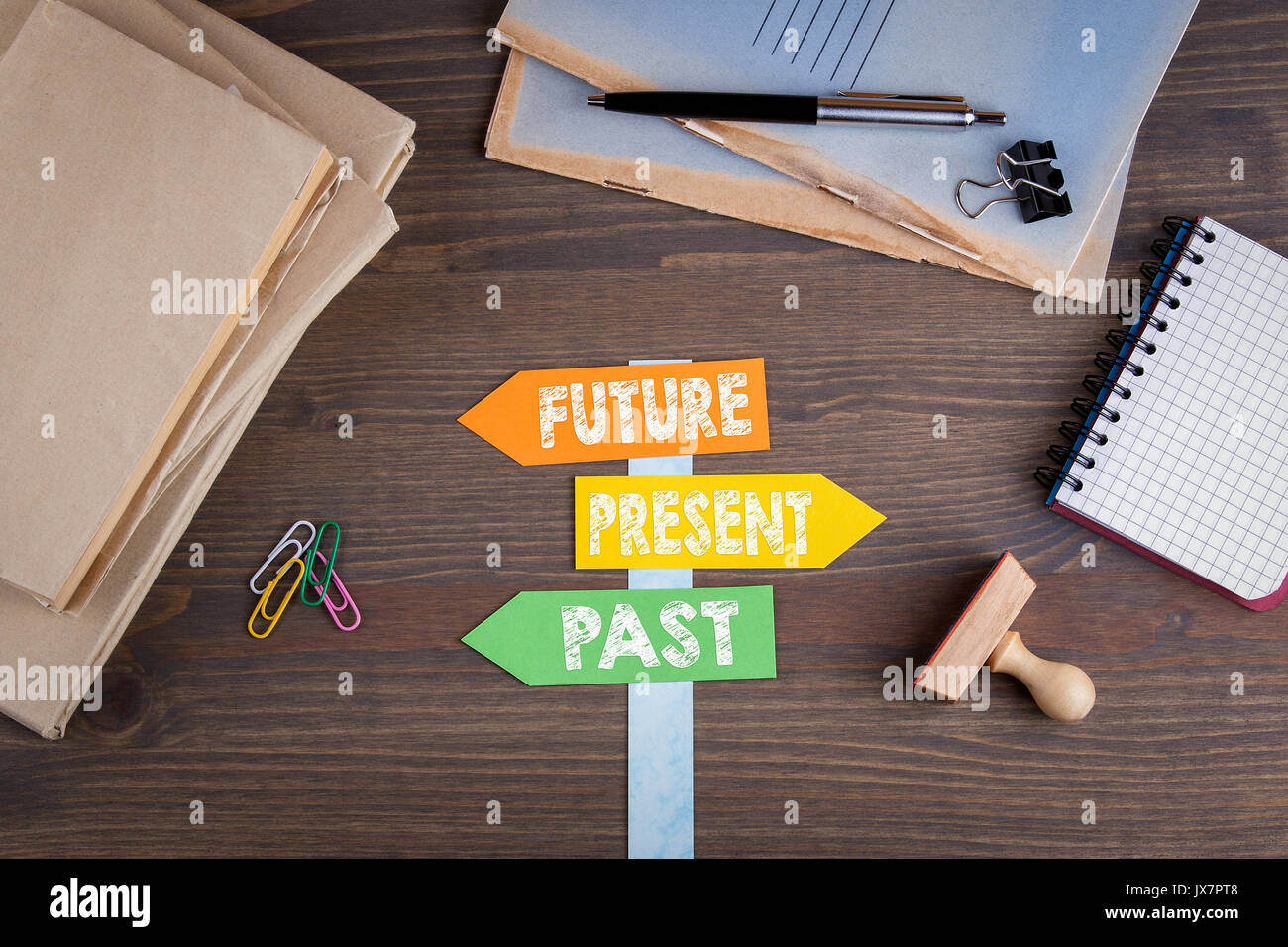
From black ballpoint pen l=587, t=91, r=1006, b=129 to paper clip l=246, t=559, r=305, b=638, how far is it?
22.0 inches

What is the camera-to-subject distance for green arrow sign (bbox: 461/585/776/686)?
2.68 ft

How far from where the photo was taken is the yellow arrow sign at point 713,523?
0.83 meters

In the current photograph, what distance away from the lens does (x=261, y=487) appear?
2.74ft

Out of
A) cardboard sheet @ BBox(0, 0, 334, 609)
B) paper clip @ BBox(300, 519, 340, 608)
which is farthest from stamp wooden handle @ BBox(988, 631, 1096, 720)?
cardboard sheet @ BBox(0, 0, 334, 609)

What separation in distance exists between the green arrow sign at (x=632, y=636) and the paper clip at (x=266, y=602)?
0.18m

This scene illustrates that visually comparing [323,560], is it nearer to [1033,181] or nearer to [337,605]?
[337,605]

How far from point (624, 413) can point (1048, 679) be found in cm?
48

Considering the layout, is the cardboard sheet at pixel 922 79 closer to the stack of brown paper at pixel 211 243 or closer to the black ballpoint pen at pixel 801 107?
the black ballpoint pen at pixel 801 107

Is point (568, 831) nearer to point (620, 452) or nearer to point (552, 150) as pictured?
point (620, 452)

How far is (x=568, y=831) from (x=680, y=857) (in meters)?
0.11

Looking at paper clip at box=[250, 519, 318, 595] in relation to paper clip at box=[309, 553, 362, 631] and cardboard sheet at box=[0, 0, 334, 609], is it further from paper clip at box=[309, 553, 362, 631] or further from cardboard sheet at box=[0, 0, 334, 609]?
cardboard sheet at box=[0, 0, 334, 609]

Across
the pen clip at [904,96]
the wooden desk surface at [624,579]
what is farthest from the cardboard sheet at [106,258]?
the pen clip at [904,96]

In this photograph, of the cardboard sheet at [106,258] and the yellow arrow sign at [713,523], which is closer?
the cardboard sheet at [106,258]

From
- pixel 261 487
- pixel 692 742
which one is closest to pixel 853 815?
pixel 692 742
